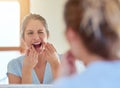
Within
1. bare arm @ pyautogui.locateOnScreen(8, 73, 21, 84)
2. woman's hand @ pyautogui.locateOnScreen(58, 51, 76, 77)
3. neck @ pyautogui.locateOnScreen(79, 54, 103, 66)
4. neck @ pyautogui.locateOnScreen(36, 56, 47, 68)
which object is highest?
neck @ pyautogui.locateOnScreen(79, 54, 103, 66)

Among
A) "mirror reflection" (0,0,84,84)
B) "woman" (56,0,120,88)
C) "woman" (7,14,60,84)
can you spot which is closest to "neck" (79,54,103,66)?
"woman" (56,0,120,88)

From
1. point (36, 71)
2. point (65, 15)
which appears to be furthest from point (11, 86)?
point (65, 15)

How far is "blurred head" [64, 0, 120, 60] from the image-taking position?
0.49 m

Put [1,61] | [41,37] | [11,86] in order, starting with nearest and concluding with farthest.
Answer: [11,86] < [41,37] < [1,61]

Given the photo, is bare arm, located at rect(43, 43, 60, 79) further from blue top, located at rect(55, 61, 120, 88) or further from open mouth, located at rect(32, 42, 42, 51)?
blue top, located at rect(55, 61, 120, 88)

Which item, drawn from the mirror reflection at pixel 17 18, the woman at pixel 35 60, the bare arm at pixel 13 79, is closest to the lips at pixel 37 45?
the woman at pixel 35 60

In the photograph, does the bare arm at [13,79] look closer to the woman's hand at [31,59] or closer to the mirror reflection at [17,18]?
the woman's hand at [31,59]

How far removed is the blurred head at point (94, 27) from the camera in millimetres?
495

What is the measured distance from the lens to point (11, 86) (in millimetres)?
989

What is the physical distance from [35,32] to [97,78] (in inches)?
27.8

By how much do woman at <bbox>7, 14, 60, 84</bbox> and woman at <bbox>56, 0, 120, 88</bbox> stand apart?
24.3 inches

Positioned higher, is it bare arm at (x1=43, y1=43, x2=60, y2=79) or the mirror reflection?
the mirror reflection

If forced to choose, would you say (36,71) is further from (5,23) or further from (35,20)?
(5,23)

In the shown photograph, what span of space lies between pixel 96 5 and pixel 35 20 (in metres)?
0.69
